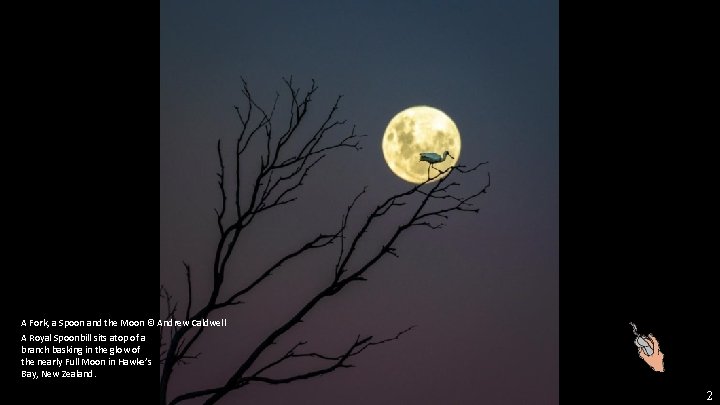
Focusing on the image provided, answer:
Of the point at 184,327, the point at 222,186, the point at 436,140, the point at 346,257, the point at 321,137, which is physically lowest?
the point at 184,327

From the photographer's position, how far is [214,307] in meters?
4.23

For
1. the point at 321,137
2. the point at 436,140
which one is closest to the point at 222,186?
the point at 321,137
